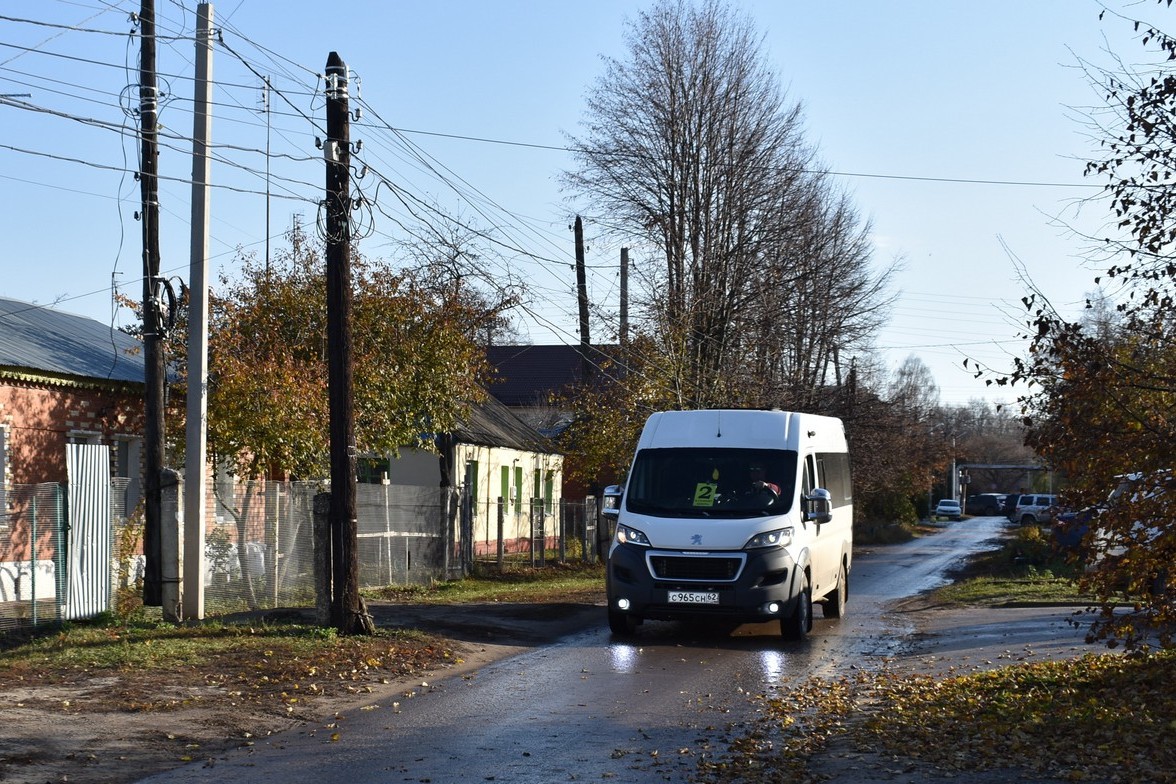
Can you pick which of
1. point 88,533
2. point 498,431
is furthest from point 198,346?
point 498,431

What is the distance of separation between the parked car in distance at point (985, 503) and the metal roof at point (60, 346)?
87550 millimetres

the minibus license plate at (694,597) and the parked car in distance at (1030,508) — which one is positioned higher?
the minibus license plate at (694,597)

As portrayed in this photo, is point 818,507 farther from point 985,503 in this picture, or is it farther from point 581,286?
point 985,503

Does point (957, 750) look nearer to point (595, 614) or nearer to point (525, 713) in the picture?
point (525, 713)

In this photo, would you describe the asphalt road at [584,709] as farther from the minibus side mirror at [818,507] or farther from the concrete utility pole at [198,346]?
the concrete utility pole at [198,346]

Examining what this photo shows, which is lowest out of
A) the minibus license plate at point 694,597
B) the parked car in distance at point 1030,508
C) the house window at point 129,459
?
the parked car in distance at point 1030,508

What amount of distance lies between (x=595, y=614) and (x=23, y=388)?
910 centimetres

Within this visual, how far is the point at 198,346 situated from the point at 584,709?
768 centimetres

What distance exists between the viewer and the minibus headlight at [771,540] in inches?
591

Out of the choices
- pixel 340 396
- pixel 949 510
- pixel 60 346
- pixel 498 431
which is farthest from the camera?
pixel 949 510

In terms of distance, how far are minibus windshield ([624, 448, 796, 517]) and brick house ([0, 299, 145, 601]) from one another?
267 inches

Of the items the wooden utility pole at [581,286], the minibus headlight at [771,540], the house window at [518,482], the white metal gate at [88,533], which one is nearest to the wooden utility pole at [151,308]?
the white metal gate at [88,533]

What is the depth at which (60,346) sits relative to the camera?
2238 centimetres

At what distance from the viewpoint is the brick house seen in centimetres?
1962
